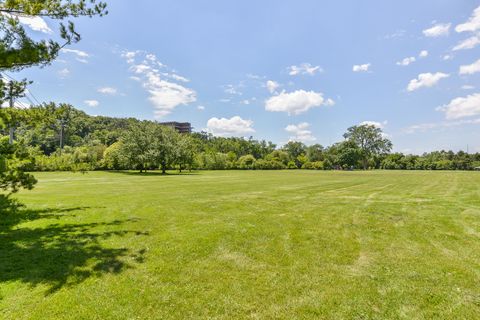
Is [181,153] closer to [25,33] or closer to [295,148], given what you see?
[25,33]

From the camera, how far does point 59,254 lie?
19.7ft

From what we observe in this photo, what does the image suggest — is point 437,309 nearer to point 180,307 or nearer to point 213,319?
point 213,319

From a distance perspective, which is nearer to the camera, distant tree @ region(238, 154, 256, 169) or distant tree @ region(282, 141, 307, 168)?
distant tree @ region(238, 154, 256, 169)

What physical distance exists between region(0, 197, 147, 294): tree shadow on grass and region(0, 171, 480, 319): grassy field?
0.03 m

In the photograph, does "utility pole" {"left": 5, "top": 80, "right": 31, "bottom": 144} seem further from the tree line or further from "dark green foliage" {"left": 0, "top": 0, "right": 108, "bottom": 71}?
the tree line

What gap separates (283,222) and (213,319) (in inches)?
226

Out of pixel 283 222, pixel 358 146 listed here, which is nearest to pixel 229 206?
pixel 283 222

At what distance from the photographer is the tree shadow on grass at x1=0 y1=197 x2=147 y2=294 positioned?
494 centimetres

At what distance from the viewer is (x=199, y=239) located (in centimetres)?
713

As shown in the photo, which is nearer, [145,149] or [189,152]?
[145,149]

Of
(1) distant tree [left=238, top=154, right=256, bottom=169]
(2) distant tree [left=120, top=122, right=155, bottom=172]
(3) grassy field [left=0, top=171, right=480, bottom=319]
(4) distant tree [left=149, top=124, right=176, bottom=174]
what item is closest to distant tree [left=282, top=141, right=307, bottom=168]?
(1) distant tree [left=238, top=154, right=256, bottom=169]

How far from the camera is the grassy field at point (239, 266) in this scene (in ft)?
13.0

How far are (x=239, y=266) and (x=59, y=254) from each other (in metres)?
4.12

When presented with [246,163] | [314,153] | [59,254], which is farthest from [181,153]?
[314,153]
